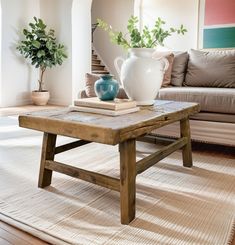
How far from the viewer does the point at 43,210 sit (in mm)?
1491

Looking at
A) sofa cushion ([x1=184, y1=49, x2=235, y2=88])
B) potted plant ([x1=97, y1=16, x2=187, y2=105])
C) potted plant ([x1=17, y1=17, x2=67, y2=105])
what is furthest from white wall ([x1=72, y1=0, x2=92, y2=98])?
potted plant ([x1=97, y1=16, x2=187, y2=105])

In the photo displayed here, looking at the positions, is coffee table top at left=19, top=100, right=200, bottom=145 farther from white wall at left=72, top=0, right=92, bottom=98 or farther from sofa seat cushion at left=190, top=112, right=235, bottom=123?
white wall at left=72, top=0, right=92, bottom=98

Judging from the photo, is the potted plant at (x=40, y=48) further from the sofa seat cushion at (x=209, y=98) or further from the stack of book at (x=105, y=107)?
the stack of book at (x=105, y=107)

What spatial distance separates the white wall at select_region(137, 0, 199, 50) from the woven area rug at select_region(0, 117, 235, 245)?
3.31 meters

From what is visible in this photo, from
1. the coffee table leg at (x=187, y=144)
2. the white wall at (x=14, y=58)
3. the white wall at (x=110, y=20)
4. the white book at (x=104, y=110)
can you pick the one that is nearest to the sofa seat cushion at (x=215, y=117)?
the coffee table leg at (x=187, y=144)

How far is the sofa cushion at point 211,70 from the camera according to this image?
9.84 feet

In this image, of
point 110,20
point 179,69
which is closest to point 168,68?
point 179,69

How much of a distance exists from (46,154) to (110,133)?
0.64 m

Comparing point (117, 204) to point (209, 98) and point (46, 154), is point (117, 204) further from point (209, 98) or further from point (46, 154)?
point (209, 98)

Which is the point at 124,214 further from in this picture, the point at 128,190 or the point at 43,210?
the point at 43,210

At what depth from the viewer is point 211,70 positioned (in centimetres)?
308

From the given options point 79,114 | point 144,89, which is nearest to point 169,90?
point 144,89

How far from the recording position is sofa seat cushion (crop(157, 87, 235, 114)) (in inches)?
95.7

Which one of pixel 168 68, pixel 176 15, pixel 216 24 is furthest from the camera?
pixel 176 15
